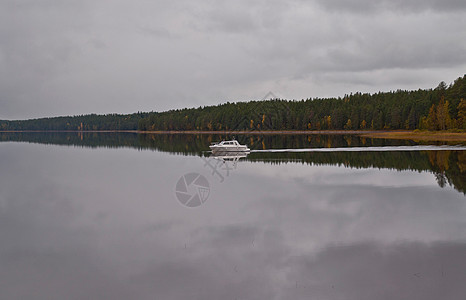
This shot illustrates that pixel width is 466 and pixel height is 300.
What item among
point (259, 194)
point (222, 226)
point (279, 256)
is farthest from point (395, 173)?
point (279, 256)

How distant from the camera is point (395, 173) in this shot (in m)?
38.6

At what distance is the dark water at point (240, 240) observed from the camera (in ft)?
42.7

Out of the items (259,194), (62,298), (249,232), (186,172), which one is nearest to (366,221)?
(249,232)

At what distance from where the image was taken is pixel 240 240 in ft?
57.9

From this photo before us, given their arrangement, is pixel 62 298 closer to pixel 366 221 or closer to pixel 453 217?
pixel 366 221

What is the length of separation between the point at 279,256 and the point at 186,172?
95.6 ft

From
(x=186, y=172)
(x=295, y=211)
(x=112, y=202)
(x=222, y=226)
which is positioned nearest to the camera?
(x=222, y=226)

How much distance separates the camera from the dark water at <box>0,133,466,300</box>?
13000mm

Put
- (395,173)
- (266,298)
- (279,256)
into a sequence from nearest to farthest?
(266,298) → (279,256) → (395,173)

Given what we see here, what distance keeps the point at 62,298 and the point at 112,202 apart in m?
15.1

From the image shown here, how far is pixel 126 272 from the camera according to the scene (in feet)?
47.2

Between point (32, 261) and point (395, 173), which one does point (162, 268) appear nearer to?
point (32, 261)

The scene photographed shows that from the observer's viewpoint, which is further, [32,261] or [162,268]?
[32,261]

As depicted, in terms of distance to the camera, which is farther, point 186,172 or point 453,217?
point 186,172
